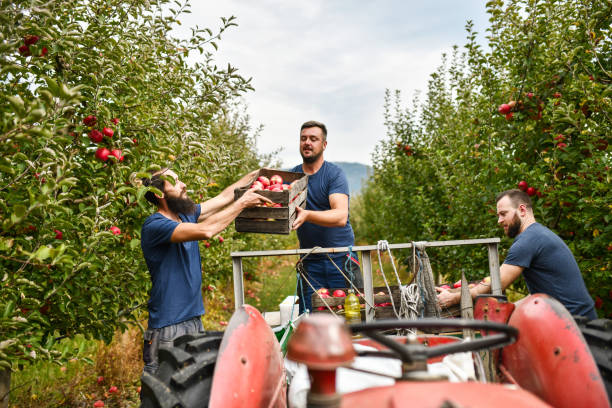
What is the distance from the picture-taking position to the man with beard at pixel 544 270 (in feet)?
10.9

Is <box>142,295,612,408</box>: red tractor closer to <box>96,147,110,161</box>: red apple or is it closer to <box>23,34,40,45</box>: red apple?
<box>96,147,110,161</box>: red apple

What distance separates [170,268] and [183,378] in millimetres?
1360

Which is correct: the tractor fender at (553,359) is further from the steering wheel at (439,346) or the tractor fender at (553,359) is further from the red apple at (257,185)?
the red apple at (257,185)

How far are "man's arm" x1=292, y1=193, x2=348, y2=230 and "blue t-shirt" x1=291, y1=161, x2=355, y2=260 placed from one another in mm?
96

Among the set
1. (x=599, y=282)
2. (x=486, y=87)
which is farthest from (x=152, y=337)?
(x=486, y=87)

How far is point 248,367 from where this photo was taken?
1778 mm

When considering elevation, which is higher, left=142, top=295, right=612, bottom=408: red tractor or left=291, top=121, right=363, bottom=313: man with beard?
left=291, top=121, right=363, bottom=313: man with beard

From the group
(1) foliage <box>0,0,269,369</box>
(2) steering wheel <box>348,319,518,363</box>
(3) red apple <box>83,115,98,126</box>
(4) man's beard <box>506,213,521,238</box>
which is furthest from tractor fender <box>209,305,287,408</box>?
(4) man's beard <box>506,213,521,238</box>

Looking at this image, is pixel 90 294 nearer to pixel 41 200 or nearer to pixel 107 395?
pixel 41 200

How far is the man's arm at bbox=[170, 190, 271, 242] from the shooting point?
115 inches

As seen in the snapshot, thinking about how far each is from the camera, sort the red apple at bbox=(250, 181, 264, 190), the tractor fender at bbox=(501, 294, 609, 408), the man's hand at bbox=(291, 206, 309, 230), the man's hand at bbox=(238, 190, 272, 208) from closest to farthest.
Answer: the tractor fender at bbox=(501, 294, 609, 408), the man's hand at bbox=(238, 190, 272, 208), the red apple at bbox=(250, 181, 264, 190), the man's hand at bbox=(291, 206, 309, 230)

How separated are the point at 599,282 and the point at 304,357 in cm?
381

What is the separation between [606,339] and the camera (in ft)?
6.28

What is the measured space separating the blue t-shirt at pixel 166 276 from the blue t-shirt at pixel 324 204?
1454 mm
